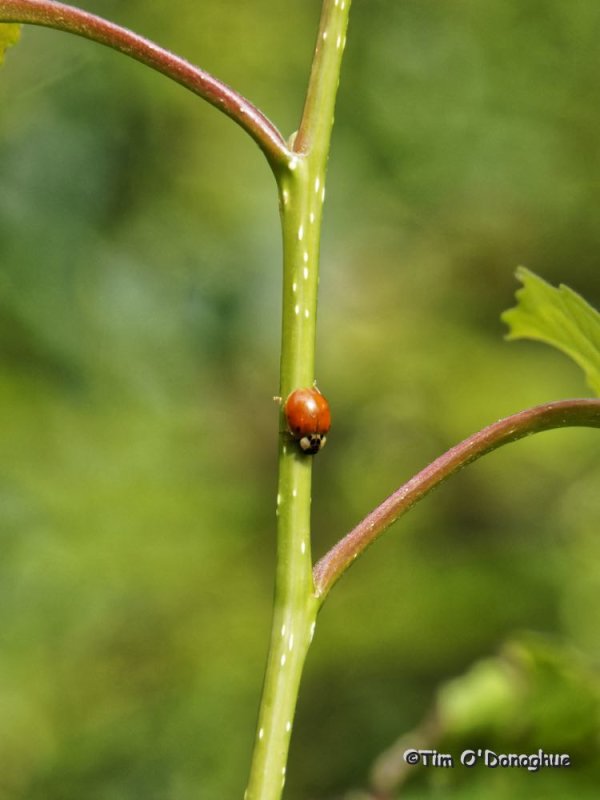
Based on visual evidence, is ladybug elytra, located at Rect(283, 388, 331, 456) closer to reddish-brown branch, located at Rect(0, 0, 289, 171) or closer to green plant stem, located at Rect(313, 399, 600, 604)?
green plant stem, located at Rect(313, 399, 600, 604)

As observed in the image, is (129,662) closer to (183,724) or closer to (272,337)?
(183,724)

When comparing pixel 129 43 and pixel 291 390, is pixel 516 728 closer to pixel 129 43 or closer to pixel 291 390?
pixel 291 390

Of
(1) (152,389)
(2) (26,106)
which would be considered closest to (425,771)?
(1) (152,389)

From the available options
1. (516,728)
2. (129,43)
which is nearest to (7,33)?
(129,43)

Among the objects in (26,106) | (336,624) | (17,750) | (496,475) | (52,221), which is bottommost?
(17,750)

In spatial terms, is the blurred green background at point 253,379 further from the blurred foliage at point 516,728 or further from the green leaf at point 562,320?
the green leaf at point 562,320

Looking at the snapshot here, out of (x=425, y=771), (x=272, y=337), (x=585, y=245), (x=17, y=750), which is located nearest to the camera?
(x=425, y=771)
